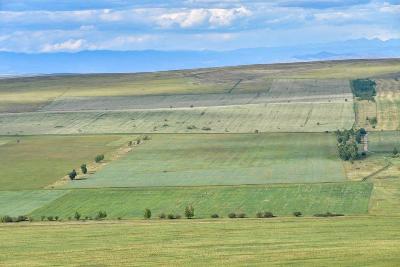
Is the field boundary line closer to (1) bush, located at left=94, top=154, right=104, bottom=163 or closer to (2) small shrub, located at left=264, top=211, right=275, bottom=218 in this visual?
(2) small shrub, located at left=264, top=211, right=275, bottom=218

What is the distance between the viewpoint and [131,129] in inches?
6521

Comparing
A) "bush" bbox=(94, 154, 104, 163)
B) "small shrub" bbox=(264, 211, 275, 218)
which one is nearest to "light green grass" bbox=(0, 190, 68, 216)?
"small shrub" bbox=(264, 211, 275, 218)

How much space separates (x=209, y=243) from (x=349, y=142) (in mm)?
79860

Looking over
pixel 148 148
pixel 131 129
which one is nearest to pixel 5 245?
pixel 148 148

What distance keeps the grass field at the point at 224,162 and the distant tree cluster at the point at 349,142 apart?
115cm

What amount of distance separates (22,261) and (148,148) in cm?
8383

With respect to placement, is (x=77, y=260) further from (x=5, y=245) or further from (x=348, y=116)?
(x=348, y=116)

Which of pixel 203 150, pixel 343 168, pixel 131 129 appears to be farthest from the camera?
pixel 131 129

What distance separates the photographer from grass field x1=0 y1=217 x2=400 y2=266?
52.6 m

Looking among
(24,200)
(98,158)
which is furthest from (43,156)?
(24,200)

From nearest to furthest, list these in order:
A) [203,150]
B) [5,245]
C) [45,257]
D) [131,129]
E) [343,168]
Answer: [45,257], [5,245], [343,168], [203,150], [131,129]

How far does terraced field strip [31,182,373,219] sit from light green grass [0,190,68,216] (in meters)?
1.26

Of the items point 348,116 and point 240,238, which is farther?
point 348,116

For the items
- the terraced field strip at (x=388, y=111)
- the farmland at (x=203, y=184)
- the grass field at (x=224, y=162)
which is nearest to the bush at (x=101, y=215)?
the farmland at (x=203, y=184)
